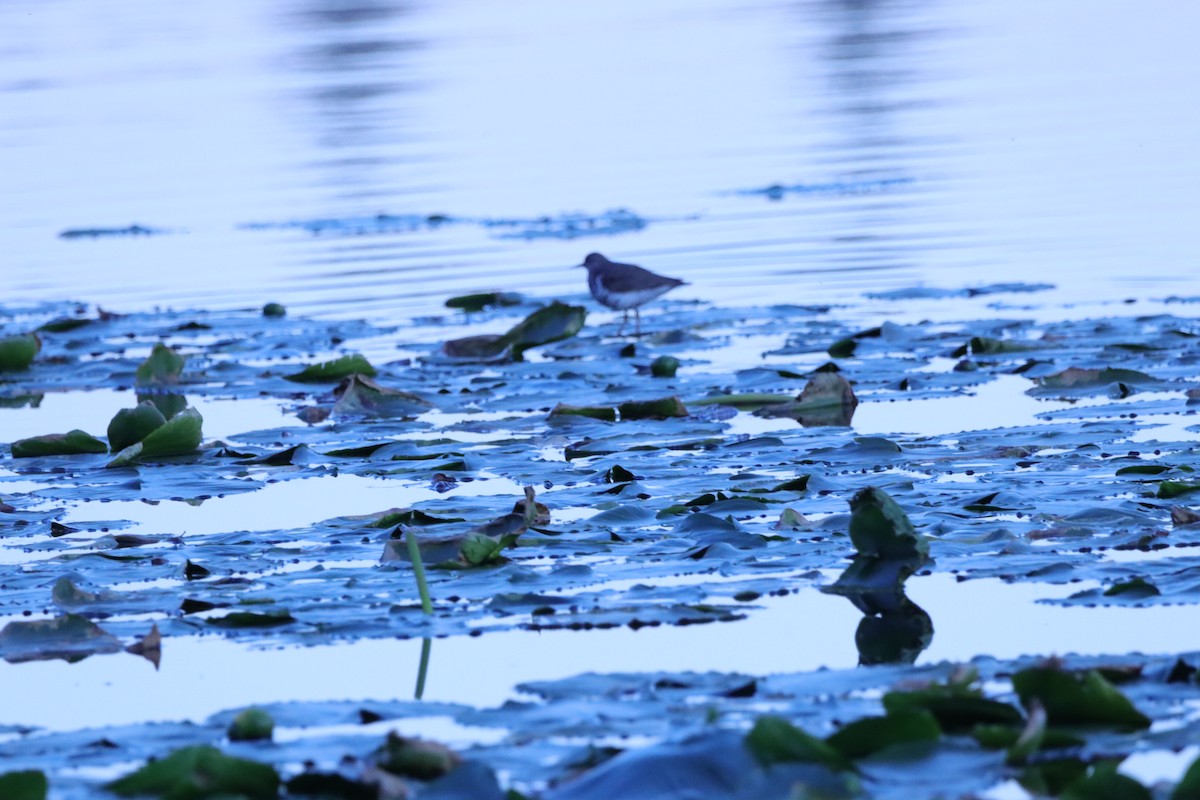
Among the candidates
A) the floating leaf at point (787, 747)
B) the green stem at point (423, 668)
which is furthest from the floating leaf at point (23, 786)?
the floating leaf at point (787, 747)

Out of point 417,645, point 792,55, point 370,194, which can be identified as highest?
point 792,55

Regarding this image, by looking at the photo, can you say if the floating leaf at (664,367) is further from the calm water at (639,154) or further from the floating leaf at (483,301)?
the floating leaf at (483,301)

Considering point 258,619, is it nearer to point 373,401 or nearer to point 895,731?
point 895,731

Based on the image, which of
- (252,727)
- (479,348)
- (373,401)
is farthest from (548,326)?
(252,727)

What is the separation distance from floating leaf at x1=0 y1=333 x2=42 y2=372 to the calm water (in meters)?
1.94

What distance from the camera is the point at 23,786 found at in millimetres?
2770

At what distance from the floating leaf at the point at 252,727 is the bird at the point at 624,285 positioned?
536 cm

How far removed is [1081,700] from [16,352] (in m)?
6.23

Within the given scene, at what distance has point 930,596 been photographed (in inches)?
157

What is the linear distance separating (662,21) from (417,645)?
1183 inches

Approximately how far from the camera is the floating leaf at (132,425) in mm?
5922

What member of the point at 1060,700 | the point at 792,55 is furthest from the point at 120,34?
the point at 1060,700

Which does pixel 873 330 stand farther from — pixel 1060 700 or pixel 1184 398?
pixel 1060 700

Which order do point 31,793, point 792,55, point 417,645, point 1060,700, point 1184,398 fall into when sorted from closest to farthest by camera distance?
point 31,793, point 1060,700, point 417,645, point 1184,398, point 792,55
